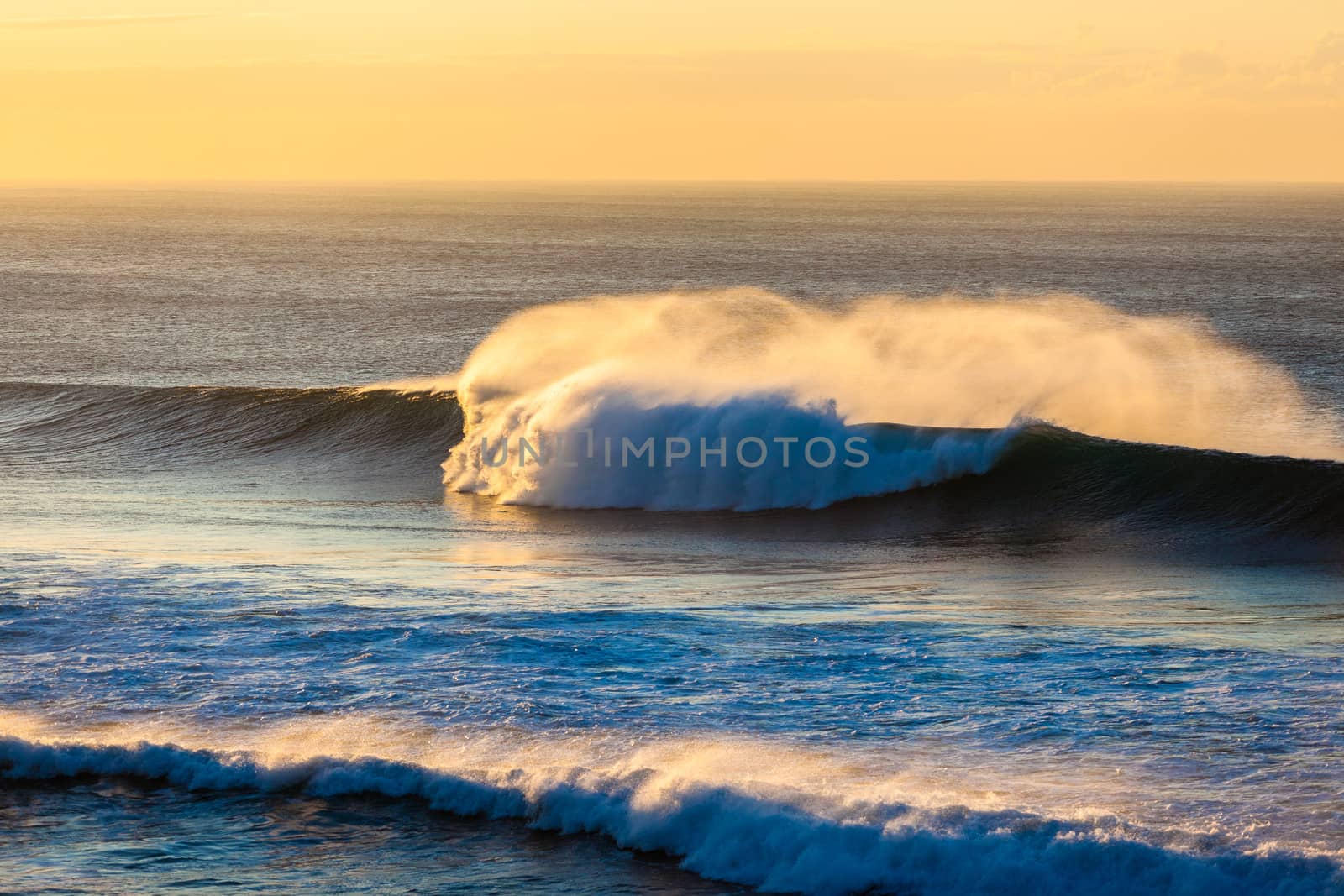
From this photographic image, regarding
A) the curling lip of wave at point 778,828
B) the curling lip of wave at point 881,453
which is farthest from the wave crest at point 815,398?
the curling lip of wave at point 778,828

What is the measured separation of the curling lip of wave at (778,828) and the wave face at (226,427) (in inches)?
517

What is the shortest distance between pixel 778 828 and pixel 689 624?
392 centimetres

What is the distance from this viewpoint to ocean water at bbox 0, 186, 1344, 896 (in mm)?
7496

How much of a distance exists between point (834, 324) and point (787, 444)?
708 centimetres

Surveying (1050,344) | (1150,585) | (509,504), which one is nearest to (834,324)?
(1050,344)

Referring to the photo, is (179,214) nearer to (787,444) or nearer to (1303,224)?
(1303,224)

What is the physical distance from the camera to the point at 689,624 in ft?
37.3

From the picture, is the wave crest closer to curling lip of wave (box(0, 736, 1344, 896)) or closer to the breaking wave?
Answer: the breaking wave

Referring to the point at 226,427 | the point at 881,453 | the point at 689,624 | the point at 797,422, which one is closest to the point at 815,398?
the point at 797,422

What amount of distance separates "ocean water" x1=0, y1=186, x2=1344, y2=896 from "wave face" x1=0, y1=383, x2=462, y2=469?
11 cm

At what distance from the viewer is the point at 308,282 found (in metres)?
72.8

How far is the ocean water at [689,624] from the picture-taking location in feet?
24.6

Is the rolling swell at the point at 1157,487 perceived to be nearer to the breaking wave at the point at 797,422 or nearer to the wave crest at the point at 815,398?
the breaking wave at the point at 797,422

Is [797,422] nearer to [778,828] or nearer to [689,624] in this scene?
[689,624]
